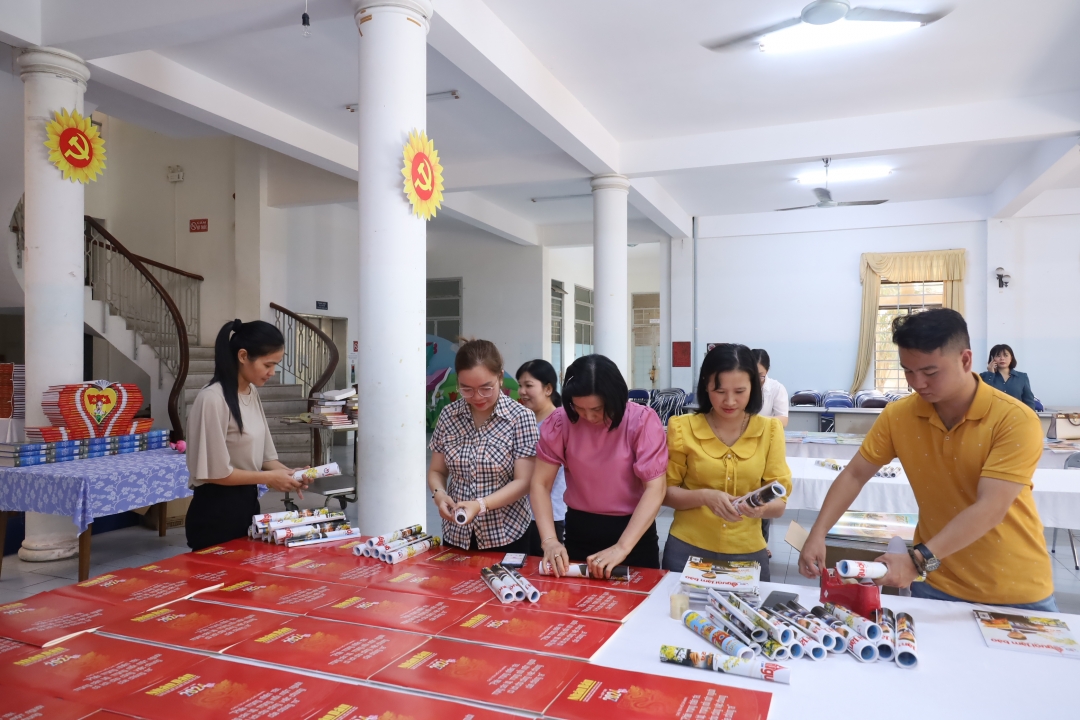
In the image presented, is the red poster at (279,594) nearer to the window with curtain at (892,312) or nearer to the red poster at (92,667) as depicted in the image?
the red poster at (92,667)

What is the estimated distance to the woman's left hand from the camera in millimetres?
2395

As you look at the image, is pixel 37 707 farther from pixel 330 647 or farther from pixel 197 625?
pixel 330 647

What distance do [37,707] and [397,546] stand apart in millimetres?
1300

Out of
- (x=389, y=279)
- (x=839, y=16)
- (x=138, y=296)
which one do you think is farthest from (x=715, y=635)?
(x=138, y=296)

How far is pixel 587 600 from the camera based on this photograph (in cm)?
220

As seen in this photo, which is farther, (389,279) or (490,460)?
(389,279)

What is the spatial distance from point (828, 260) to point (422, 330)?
10.1 metres

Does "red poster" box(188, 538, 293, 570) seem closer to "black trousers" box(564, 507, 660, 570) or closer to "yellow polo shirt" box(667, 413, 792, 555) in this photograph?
"black trousers" box(564, 507, 660, 570)

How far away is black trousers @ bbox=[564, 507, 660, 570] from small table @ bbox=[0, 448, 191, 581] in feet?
11.0

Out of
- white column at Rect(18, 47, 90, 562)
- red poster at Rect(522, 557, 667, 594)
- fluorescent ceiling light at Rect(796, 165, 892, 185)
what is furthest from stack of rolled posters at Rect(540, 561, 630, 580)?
fluorescent ceiling light at Rect(796, 165, 892, 185)

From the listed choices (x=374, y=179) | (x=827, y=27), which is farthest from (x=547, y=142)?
(x=374, y=179)

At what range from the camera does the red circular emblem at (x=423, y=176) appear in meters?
3.99

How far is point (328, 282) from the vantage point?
12.5m

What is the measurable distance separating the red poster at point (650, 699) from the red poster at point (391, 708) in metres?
0.15
